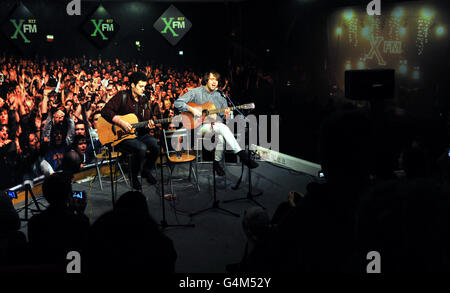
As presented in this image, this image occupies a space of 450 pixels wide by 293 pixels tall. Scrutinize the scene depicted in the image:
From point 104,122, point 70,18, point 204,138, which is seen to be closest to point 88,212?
point 104,122

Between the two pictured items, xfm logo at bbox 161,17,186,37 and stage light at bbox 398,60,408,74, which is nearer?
stage light at bbox 398,60,408,74

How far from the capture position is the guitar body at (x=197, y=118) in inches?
240

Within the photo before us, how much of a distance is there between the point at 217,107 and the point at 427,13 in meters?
3.05

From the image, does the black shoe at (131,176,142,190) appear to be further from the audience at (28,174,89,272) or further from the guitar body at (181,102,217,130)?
the audience at (28,174,89,272)

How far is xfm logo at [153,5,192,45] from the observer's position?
698 centimetres

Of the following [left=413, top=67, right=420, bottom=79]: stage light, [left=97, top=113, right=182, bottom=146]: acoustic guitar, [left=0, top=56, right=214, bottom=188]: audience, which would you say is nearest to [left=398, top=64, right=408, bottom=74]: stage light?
[left=413, top=67, right=420, bottom=79]: stage light

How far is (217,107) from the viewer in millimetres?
6332

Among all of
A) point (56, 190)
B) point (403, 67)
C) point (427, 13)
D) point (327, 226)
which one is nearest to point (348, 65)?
point (403, 67)

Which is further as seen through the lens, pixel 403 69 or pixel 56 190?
pixel 403 69

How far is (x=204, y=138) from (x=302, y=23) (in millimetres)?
2314

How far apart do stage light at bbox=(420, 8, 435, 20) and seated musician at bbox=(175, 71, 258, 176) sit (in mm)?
2714

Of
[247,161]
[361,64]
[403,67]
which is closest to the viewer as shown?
[403,67]

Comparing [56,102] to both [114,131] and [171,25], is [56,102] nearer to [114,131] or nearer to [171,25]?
[114,131]

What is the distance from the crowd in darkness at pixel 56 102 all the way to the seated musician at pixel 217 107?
2.28ft
